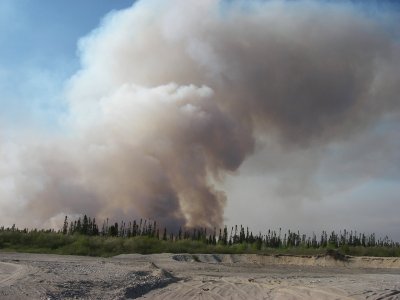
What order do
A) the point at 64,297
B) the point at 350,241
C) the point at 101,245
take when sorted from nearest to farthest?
the point at 64,297, the point at 101,245, the point at 350,241

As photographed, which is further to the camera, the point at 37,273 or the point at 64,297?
the point at 37,273

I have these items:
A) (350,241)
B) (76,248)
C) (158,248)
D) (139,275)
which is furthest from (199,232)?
(139,275)

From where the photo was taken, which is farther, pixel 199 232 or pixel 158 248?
pixel 199 232

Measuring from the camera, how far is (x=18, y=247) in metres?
56.2

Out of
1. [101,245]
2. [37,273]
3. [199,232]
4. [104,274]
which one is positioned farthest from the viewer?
[199,232]

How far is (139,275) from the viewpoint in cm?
2550

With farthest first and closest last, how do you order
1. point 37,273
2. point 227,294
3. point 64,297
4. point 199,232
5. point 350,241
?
point 350,241
point 199,232
point 37,273
point 227,294
point 64,297

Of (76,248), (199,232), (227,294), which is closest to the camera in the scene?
(227,294)

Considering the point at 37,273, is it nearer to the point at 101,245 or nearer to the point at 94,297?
the point at 94,297

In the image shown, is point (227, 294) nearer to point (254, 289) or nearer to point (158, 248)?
point (254, 289)

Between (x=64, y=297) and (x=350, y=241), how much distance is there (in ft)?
375

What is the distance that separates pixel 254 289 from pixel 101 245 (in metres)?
40.9

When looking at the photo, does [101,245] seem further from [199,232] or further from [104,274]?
[199,232]

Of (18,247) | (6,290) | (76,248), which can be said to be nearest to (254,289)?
(6,290)
